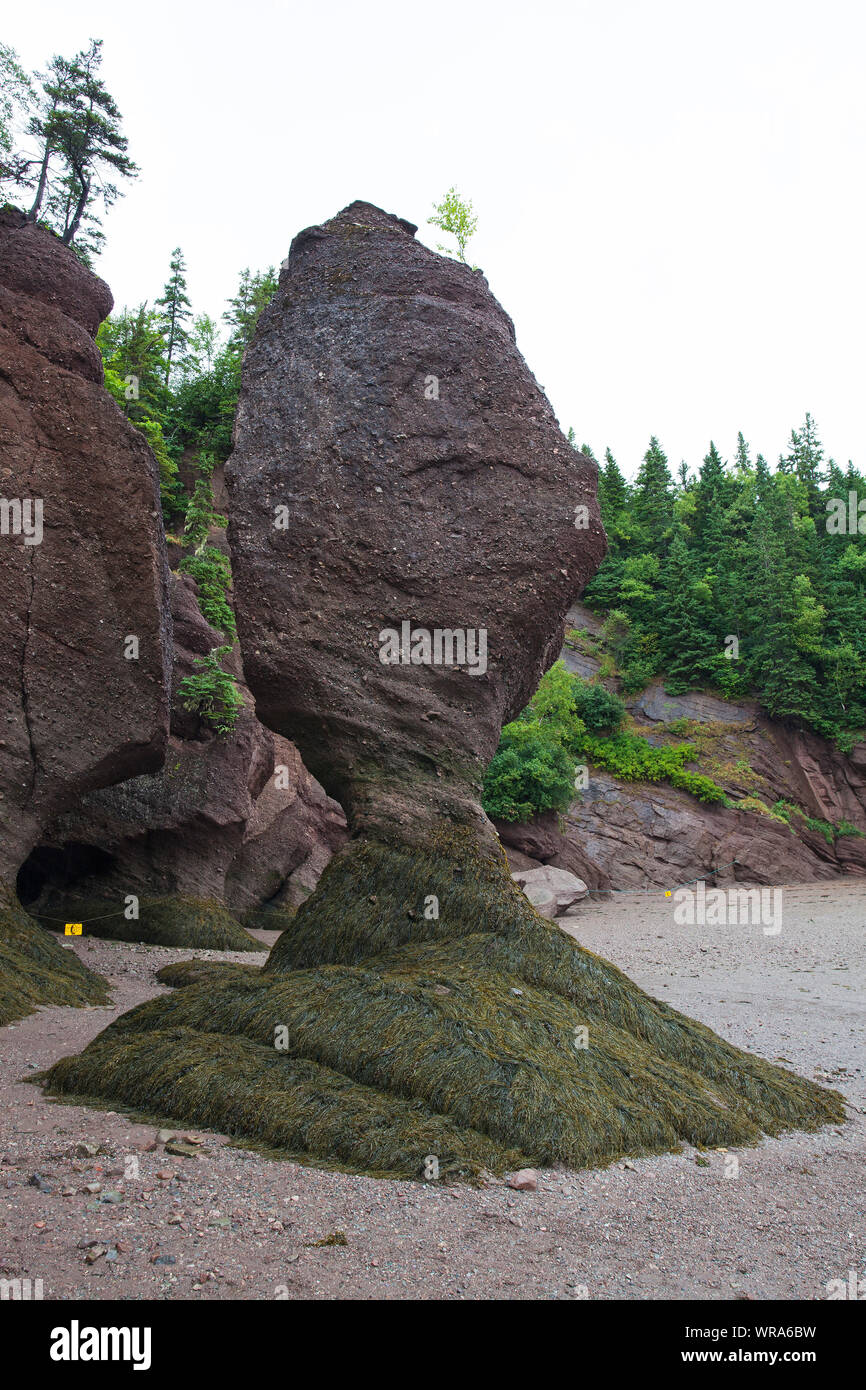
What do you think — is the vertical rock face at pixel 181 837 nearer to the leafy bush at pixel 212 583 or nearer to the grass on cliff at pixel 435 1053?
the leafy bush at pixel 212 583

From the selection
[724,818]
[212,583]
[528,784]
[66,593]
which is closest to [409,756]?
[66,593]

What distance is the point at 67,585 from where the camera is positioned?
10.3 metres

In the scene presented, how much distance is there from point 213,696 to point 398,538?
8081 millimetres

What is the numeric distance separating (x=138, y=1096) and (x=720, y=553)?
134 ft

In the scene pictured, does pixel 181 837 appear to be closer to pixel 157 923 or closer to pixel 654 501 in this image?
pixel 157 923

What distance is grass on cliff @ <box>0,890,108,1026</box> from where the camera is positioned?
8047 mm

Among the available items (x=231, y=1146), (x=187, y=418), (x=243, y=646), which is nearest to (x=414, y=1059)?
(x=231, y=1146)

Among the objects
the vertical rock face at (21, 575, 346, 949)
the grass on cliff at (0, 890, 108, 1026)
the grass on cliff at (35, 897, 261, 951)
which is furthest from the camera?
the vertical rock face at (21, 575, 346, 949)

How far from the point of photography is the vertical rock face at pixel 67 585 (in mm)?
10062

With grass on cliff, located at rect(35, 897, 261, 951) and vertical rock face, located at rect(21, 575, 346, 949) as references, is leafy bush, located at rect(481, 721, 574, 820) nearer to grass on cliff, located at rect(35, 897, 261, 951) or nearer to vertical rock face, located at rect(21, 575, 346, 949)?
vertical rock face, located at rect(21, 575, 346, 949)

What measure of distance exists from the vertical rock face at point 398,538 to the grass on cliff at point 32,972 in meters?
3.38

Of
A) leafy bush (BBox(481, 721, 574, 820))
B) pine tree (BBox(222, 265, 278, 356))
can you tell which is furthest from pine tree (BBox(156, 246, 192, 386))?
leafy bush (BBox(481, 721, 574, 820))

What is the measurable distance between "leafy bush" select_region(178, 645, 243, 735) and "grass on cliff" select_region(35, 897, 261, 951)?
3.24 metres

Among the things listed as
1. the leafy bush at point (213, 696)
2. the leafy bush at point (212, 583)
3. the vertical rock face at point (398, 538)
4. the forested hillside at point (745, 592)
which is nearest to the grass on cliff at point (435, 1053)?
the vertical rock face at point (398, 538)
